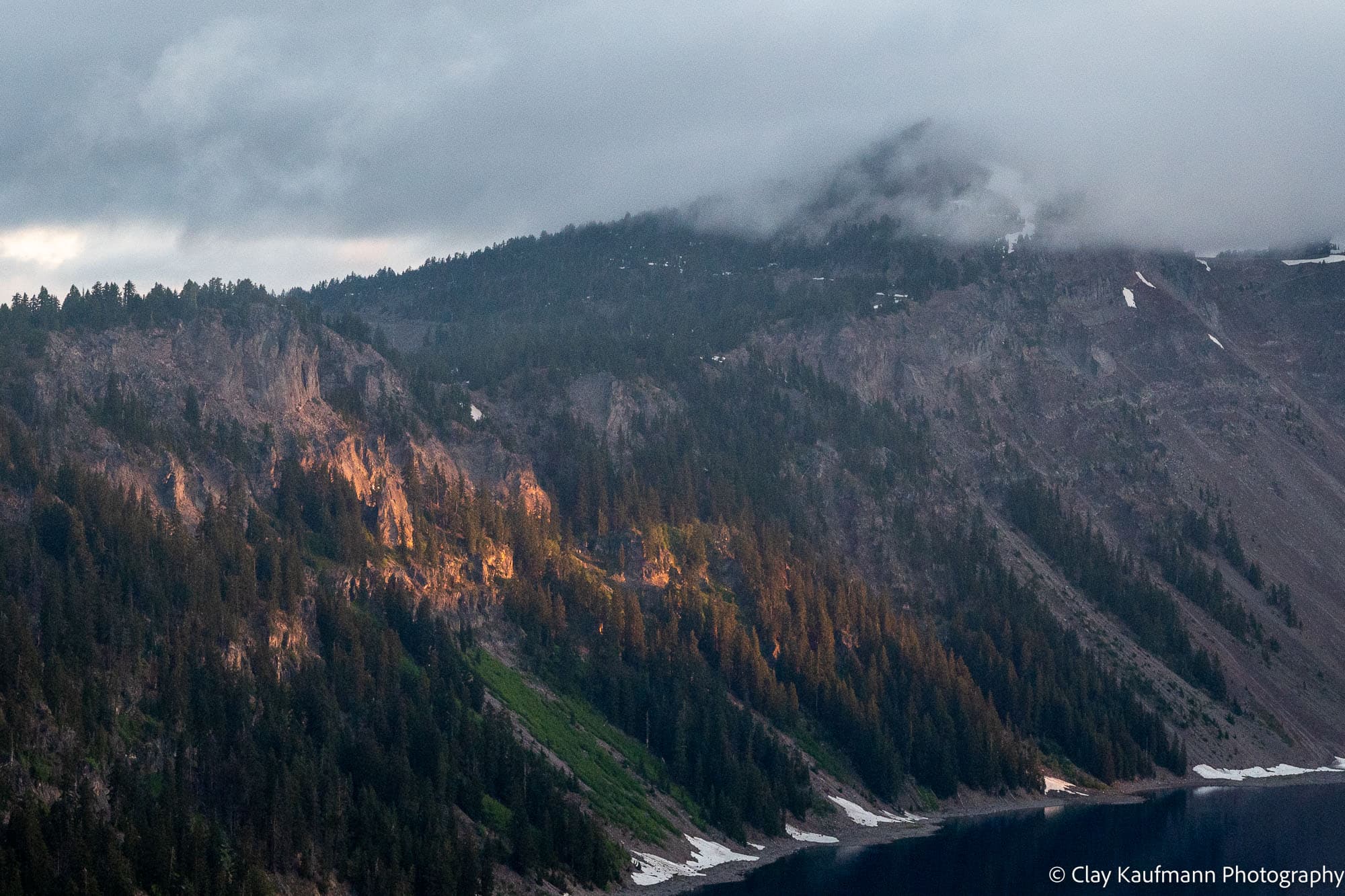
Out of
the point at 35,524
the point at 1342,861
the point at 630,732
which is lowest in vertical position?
the point at 1342,861

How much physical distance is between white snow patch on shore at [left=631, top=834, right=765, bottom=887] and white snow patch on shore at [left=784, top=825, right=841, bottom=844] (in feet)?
25.7

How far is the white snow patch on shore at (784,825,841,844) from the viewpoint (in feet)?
606

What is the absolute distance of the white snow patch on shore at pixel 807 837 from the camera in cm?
18475

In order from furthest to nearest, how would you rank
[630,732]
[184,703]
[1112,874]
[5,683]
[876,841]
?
[630,732], [876,841], [1112,874], [184,703], [5,683]

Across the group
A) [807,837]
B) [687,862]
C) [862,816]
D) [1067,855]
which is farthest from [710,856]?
[1067,855]

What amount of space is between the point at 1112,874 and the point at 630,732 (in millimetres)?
63474

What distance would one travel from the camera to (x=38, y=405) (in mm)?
194000

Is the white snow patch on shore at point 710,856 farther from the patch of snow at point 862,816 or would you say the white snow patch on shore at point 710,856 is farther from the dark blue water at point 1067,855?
the patch of snow at point 862,816

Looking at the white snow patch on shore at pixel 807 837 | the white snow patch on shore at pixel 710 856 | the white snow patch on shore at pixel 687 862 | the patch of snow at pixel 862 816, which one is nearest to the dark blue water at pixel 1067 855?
the white snow patch on shore at pixel 807 837

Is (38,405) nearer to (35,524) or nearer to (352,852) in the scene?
(35,524)

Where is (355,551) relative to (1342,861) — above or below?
above

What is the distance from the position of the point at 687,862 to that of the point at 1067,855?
129 feet

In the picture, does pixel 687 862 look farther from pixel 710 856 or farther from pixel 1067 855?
pixel 1067 855

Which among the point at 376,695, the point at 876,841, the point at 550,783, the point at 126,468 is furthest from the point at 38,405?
the point at 876,841
